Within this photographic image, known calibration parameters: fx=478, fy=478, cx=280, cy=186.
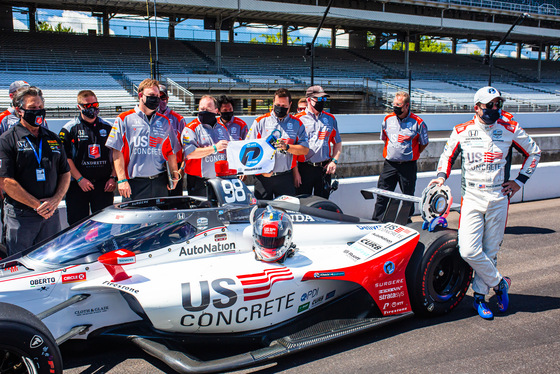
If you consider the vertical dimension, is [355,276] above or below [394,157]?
below

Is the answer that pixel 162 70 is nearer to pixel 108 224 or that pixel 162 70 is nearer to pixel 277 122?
pixel 277 122

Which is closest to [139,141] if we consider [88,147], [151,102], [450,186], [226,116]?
[151,102]

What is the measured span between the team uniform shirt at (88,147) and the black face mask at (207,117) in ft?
3.69

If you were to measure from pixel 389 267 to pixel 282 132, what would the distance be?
258cm

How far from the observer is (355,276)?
4098mm

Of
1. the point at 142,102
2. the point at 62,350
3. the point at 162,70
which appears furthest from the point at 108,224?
the point at 162,70

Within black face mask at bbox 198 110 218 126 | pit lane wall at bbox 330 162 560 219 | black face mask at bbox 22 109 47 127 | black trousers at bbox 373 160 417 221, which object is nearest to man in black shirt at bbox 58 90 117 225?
black face mask at bbox 22 109 47 127

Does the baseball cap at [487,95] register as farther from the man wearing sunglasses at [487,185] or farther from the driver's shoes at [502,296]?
the driver's shoes at [502,296]

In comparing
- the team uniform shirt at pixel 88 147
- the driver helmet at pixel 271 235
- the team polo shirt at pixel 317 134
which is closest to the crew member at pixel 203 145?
the team uniform shirt at pixel 88 147

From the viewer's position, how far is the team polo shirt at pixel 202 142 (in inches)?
229

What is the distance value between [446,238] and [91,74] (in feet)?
84.7

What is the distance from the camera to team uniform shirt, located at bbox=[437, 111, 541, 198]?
449 centimetres

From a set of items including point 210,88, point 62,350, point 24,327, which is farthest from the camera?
point 210,88

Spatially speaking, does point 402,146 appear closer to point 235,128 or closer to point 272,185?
point 272,185
